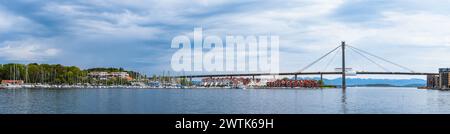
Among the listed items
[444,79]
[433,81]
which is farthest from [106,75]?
[433,81]

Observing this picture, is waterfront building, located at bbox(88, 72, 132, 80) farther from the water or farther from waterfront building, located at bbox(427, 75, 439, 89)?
the water

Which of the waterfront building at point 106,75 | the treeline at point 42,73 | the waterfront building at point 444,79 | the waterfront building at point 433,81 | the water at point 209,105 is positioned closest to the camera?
the water at point 209,105

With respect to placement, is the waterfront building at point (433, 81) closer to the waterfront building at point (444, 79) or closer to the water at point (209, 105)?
the waterfront building at point (444, 79)

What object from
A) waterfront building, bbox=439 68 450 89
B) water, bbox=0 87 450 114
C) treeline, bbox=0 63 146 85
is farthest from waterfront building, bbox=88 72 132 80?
water, bbox=0 87 450 114

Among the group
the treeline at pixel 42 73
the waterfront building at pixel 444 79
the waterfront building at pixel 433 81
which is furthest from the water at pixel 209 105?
the waterfront building at pixel 433 81

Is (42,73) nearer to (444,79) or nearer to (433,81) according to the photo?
(444,79)
